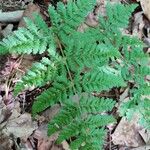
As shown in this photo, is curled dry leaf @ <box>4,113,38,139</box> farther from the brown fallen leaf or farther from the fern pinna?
the brown fallen leaf

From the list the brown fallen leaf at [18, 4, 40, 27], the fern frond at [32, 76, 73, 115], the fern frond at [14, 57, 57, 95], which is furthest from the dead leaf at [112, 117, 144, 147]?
the brown fallen leaf at [18, 4, 40, 27]

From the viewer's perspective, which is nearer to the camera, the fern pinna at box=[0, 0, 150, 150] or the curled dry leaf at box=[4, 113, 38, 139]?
the fern pinna at box=[0, 0, 150, 150]

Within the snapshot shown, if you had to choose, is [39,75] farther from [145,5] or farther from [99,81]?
[145,5]

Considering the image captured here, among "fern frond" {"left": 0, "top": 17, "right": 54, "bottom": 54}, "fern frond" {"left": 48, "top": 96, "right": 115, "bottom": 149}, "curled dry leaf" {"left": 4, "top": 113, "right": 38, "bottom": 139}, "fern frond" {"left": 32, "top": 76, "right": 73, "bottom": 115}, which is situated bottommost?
"curled dry leaf" {"left": 4, "top": 113, "right": 38, "bottom": 139}

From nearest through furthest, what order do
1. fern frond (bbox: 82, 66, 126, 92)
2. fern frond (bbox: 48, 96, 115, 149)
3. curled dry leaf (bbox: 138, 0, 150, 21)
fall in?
fern frond (bbox: 48, 96, 115, 149)
fern frond (bbox: 82, 66, 126, 92)
curled dry leaf (bbox: 138, 0, 150, 21)

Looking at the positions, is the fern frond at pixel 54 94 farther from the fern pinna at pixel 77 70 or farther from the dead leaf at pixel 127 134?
the dead leaf at pixel 127 134

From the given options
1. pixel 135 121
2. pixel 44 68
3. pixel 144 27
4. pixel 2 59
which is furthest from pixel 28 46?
pixel 144 27

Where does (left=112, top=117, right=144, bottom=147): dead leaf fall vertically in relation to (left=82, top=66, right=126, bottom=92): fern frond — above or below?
below

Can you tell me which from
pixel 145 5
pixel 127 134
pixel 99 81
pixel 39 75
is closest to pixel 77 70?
pixel 99 81

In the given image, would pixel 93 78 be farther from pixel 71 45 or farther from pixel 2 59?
pixel 2 59
